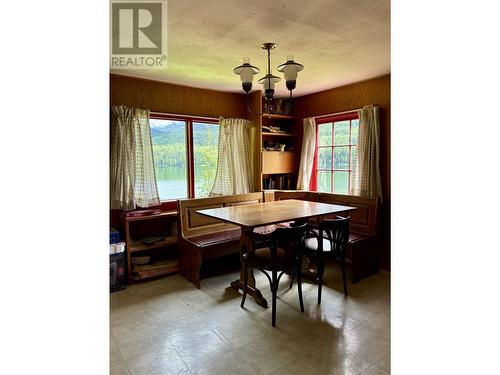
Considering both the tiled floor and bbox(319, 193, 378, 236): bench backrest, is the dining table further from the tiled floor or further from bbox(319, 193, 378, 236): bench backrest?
bbox(319, 193, 378, 236): bench backrest

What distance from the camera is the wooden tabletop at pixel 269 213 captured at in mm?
2559

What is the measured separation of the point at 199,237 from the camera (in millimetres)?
3375

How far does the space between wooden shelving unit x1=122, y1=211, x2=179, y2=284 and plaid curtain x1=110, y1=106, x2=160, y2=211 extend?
0.76 ft

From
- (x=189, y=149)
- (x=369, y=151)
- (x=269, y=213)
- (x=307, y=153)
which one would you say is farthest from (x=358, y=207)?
(x=189, y=149)

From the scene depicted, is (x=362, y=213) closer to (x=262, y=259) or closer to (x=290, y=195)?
(x=290, y=195)

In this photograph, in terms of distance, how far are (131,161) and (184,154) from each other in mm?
811

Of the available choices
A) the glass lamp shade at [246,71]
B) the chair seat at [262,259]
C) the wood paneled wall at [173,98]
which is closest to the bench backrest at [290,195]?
the wood paneled wall at [173,98]

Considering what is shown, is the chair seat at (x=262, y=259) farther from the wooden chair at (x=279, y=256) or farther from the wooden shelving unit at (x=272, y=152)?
the wooden shelving unit at (x=272, y=152)

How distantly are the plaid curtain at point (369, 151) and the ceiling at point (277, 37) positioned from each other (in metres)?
0.48
